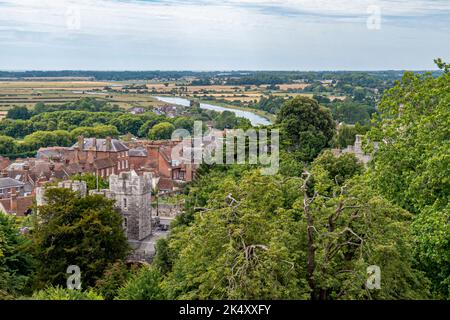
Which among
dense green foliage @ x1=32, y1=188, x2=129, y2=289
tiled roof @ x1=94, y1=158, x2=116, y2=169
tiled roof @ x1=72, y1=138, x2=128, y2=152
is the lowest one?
tiled roof @ x1=94, y1=158, x2=116, y2=169

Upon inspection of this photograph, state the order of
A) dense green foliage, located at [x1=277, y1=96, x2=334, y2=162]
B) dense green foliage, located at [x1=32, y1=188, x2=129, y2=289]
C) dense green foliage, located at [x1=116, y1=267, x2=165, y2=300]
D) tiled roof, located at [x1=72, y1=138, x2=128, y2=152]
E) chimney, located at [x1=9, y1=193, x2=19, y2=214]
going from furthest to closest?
1. tiled roof, located at [x1=72, y1=138, x2=128, y2=152]
2. chimney, located at [x1=9, y1=193, x2=19, y2=214]
3. dense green foliage, located at [x1=277, y1=96, x2=334, y2=162]
4. dense green foliage, located at [x1=32, y1=188, x2=129, y2=289]
5. dense green foliage, located at [x1=116, y1=267, x2=165, y2=300]

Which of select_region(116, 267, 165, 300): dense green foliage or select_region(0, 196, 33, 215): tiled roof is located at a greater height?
select_region(116, 267, 165, 300): dense green foliage

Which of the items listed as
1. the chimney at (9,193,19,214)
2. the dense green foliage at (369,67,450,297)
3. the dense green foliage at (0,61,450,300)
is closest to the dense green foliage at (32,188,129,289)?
the dense green foliage at (0,61,450,300)

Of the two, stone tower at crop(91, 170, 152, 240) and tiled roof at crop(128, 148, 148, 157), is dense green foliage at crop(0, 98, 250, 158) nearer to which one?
tiled roof at crop(128, 148, 148, 157)

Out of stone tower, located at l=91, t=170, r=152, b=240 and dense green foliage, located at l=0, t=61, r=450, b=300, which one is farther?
stone tower, located at l=91, t=170, r=152, b=240

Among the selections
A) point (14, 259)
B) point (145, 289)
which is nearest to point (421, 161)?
point (145, 289)

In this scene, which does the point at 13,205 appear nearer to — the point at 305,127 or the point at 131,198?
the point at 131,198
